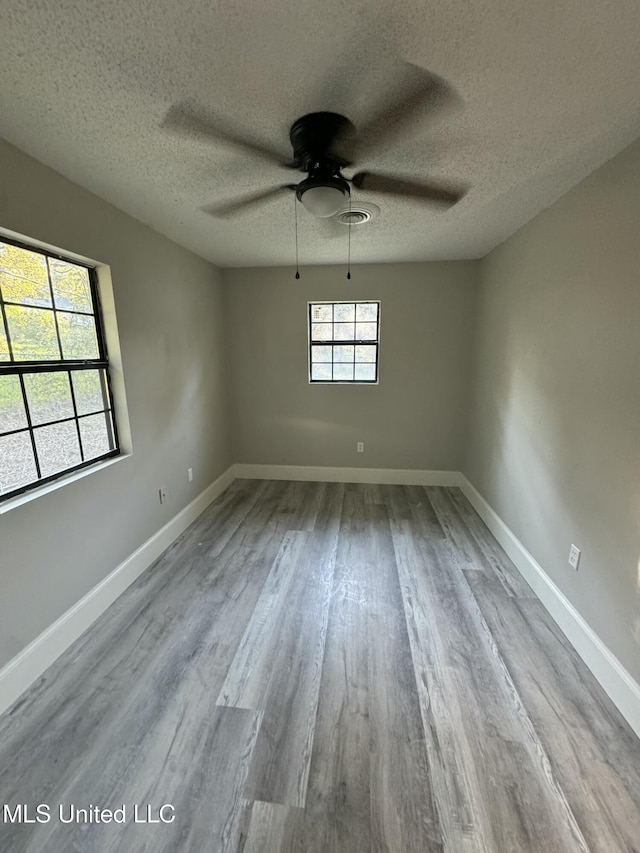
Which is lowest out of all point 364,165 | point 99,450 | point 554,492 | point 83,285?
point 554,492

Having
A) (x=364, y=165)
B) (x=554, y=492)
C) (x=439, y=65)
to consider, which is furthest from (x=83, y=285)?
(x=554, y=492)

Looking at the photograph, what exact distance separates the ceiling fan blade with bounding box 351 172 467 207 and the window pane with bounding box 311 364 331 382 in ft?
6.68

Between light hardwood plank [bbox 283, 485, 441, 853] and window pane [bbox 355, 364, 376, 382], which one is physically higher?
window pane [bbox 355, 364, 376, 382]

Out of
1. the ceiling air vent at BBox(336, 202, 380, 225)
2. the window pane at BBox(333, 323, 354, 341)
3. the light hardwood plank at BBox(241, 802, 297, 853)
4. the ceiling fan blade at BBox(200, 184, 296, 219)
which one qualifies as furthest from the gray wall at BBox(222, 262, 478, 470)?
the light hardwood plank at BBox(241, 802, 297, 853)

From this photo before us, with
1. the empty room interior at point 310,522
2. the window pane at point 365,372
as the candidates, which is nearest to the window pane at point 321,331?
the window pane at point 365,372

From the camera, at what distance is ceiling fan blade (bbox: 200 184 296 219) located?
181 centimetres

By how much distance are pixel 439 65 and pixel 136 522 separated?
9.11 feet

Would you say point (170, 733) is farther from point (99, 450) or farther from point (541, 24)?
point (541, 24)

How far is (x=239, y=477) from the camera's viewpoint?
13.5ft

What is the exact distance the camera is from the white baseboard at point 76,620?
149 cm

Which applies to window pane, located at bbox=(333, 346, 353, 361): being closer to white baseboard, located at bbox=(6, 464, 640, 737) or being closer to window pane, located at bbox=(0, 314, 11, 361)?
white baseboard, located at bbox=(6, 464, 640, 737)

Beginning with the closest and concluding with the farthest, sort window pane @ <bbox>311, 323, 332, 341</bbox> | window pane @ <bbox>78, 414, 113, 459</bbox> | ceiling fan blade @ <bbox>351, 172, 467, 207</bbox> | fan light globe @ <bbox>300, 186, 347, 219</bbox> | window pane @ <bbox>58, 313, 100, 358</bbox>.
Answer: fan light globe @ <bbox>300, 186, 347, 219</bbox>, ceiling fan blade @ <bbox>351, 172, 467, 207</bbox>, window pane @ <bbox>58, 313, 100, 358</bbox>, window pane @ <bbox>78, 414, 113, 459</bbox>, window pane @ <bbox>311, 323, 332, 341</bbox>

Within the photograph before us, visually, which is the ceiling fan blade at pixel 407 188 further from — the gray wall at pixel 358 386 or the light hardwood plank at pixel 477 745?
the light hardwood plank at pixel 477 745

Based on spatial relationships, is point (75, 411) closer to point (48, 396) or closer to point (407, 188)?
point (48, 396)
